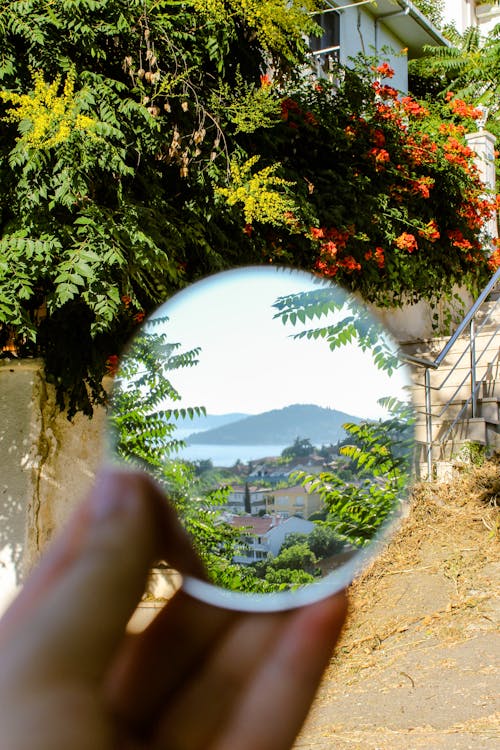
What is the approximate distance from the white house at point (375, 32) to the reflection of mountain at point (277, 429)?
1083cm

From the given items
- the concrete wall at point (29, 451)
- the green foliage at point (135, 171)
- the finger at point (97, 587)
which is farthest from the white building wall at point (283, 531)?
the concrete wall at point (29, 451)

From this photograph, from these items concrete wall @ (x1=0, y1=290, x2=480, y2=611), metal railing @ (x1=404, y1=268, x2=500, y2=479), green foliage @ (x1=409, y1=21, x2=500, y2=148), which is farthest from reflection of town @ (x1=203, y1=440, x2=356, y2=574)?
green foliage @ (x1=409, y1=21, x2=500, y2=148)

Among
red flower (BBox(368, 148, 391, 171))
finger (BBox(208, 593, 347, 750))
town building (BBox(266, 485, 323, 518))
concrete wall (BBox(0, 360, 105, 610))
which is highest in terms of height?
red flower (BBox(368, 148, 391, 171))

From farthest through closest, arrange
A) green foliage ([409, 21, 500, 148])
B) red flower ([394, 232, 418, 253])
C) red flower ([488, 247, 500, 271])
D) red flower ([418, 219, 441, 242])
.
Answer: green foliage ([409, 21, 500, 148]), red flower ([488, 247, 500, 271]), red flower ([418, 219, 441, 242]), red flower ([394, 232, 418, 253])

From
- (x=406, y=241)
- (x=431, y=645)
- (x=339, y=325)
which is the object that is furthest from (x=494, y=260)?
(x=339, y=325)

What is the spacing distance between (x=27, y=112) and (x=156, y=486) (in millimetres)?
3299

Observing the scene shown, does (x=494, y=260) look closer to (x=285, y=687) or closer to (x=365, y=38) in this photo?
(x=365, y=38)

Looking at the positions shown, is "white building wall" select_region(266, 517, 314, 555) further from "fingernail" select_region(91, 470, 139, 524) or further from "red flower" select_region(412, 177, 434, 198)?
"red flower" select_region(412, 177, 434, 198)

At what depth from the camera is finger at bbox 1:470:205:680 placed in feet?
1.38

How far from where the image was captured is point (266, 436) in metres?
0.55

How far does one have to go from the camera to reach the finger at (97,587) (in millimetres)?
422

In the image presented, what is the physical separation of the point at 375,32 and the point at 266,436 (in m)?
14.2

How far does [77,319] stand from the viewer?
160 inches

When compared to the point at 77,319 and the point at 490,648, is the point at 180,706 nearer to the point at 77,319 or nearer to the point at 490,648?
the point at 490,648
